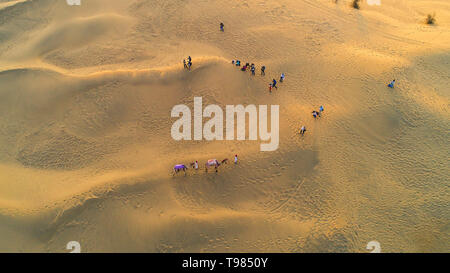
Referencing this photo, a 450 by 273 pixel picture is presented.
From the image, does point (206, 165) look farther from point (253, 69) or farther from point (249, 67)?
point (249, 67)

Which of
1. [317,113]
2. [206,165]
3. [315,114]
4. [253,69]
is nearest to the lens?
[206,165]

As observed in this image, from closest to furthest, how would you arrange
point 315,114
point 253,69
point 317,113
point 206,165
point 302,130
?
point 206,165, point 302,130, point 315,114, point 317,113, point 253,69

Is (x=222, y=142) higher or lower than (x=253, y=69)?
lower

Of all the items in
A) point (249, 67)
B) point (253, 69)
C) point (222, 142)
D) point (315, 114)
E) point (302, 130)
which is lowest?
point (222, 142)

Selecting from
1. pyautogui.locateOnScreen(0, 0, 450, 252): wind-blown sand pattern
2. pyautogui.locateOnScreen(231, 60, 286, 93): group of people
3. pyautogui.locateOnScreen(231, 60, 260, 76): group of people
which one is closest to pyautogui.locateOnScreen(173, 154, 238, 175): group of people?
pyautogui.locateOnScreen(0, 0, 450, 252): wind-blown sand pattern

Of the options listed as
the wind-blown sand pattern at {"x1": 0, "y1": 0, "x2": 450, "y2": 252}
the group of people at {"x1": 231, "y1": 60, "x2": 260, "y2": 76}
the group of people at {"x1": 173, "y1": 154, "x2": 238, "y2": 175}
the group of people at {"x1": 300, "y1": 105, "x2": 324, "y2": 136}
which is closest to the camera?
the wind-blown sand pattern at {"x1": 0, "y1": 0, "x2": 450, "y2": 252}

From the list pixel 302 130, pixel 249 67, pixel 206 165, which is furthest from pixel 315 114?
pixel 206 165

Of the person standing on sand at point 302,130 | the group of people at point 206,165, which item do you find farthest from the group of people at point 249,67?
the group of people at point 206,165

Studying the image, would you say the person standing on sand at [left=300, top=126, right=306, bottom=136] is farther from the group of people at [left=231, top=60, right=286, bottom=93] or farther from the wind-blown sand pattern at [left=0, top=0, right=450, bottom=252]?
the group of people at [left=231, top=60, right=286, bottom=93]
